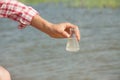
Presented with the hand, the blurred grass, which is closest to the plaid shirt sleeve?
the hand

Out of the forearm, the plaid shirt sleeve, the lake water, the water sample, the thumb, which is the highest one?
the plaid shirt sleeve

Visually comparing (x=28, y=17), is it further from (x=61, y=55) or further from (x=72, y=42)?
(x=61, y=55)

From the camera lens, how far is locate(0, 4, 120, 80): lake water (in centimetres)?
504

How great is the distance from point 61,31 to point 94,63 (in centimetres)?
373

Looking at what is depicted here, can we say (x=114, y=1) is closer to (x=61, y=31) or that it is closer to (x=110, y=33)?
(x=110, y=33)

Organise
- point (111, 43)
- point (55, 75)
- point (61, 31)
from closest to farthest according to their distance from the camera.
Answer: point (61, 31), point (55, 75), point (111, 43)

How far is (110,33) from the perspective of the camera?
25.2 feet

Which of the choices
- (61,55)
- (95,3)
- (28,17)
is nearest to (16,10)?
(28,17)

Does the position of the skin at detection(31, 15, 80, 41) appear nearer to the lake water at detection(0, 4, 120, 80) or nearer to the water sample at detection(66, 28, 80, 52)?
the water sample at detection(66, 28, 80, 52)

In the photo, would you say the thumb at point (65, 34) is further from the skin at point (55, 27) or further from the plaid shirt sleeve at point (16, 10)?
the plaid shirt sleeve at point (16, 10)

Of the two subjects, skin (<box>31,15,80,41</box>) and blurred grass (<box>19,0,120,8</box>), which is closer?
skin (<box>31,15,80,41</box>)

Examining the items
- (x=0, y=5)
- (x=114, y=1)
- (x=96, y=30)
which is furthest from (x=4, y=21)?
(x=0, y=5)

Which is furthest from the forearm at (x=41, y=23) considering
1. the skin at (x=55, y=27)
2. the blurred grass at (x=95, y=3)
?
the blurred grass at (x=95, y=3)

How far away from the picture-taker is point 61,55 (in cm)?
599
